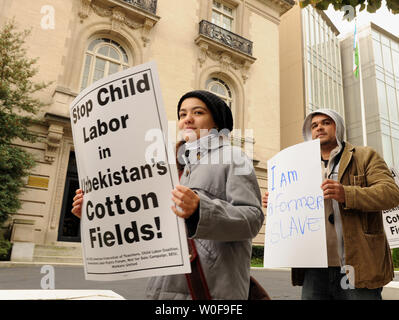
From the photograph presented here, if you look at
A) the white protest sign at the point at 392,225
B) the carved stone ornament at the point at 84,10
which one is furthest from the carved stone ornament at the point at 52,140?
the white protest sign at the point at 392,225

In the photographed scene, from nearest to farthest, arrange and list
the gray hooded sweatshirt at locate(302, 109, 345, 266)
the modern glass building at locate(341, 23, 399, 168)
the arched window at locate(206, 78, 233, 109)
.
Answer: the gray hooded sweatshirt at locate(302, 109, 345, 266)
the arched window at locate(206, 78, 233, 109)
the modern glass building at locate(341, 23, 399, 168)

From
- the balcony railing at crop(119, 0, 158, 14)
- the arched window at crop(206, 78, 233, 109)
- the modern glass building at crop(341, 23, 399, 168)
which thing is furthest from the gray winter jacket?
the modern glass building at crop(341, 23, 399, 168)

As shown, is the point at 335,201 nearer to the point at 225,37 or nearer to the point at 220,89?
the point at 220,89

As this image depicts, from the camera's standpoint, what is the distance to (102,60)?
468 inches

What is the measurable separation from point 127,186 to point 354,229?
121 cm

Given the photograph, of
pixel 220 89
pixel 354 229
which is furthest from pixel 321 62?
pixel 354 229

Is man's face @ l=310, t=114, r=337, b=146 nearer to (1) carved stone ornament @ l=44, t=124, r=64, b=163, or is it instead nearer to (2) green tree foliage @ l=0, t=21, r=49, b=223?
(2) green tree foliage @ l=0, t=21, r=49, b=223

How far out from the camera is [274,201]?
2020 millimetres

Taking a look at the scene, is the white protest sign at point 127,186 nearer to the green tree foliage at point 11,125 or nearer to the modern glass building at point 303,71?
the green tree foliage at point 11,125

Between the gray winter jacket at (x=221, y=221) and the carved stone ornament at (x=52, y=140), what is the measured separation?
9.59 m

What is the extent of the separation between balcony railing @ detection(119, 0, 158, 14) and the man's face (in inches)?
487

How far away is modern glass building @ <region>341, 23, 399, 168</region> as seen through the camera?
80.0ft
